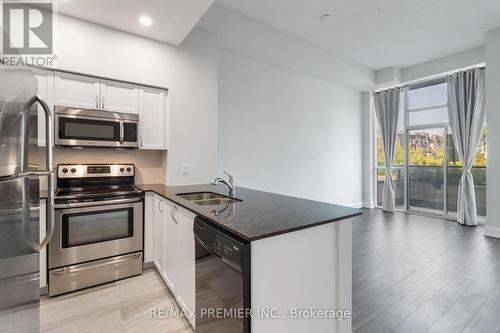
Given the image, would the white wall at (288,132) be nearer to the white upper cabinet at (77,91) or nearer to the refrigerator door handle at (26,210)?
the white upper cabinet at (77,91)

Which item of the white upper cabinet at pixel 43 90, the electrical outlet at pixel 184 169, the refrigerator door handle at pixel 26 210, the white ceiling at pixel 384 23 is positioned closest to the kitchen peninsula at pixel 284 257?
the refrigerator door handle at pixel 26 210

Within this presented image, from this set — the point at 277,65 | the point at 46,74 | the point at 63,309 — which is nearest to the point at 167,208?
the point at 63,309

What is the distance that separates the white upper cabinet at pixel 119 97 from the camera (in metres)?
2.72

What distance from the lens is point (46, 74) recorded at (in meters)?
2.44

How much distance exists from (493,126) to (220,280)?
515 centimetres

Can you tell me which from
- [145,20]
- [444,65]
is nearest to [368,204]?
[444,65]

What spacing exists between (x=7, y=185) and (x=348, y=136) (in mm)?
6328

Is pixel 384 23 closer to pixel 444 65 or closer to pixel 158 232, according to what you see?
pixel 444 65

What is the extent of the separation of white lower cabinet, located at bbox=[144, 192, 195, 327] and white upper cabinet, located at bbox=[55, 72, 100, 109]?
1215mm

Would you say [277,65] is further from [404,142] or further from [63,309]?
[63,309]

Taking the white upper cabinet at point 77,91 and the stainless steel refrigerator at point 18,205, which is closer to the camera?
the stainless steel refrigerator at point 18,205

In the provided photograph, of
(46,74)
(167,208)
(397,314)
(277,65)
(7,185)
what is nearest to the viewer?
(7,185)

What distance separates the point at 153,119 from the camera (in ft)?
9.93

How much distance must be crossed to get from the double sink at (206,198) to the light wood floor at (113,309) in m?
0.93
